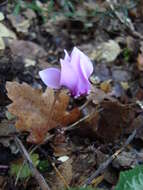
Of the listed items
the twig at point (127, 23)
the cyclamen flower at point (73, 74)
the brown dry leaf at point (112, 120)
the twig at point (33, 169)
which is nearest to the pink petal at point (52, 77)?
the cyclamen flower at point (73, 74)

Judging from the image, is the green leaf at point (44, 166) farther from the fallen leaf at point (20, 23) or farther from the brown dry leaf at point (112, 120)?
the fallen leaf at point (20, 23)

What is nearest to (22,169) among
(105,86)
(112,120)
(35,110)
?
(35,110)

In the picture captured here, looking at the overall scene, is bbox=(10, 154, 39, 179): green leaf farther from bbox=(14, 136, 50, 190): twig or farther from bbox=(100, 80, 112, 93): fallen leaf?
bbox=(100, 80, 112, 93): fallen leaf

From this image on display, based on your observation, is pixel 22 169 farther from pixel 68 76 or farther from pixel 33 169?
pixel 68 76

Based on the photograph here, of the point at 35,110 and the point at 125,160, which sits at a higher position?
the point at 35,110

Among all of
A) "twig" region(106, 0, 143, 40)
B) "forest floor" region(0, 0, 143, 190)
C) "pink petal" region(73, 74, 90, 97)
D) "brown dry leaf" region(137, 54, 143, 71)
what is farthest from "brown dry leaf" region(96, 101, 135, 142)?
"twig" region(106, 0, 143, 40)

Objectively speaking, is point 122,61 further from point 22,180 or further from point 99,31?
point 22,180
